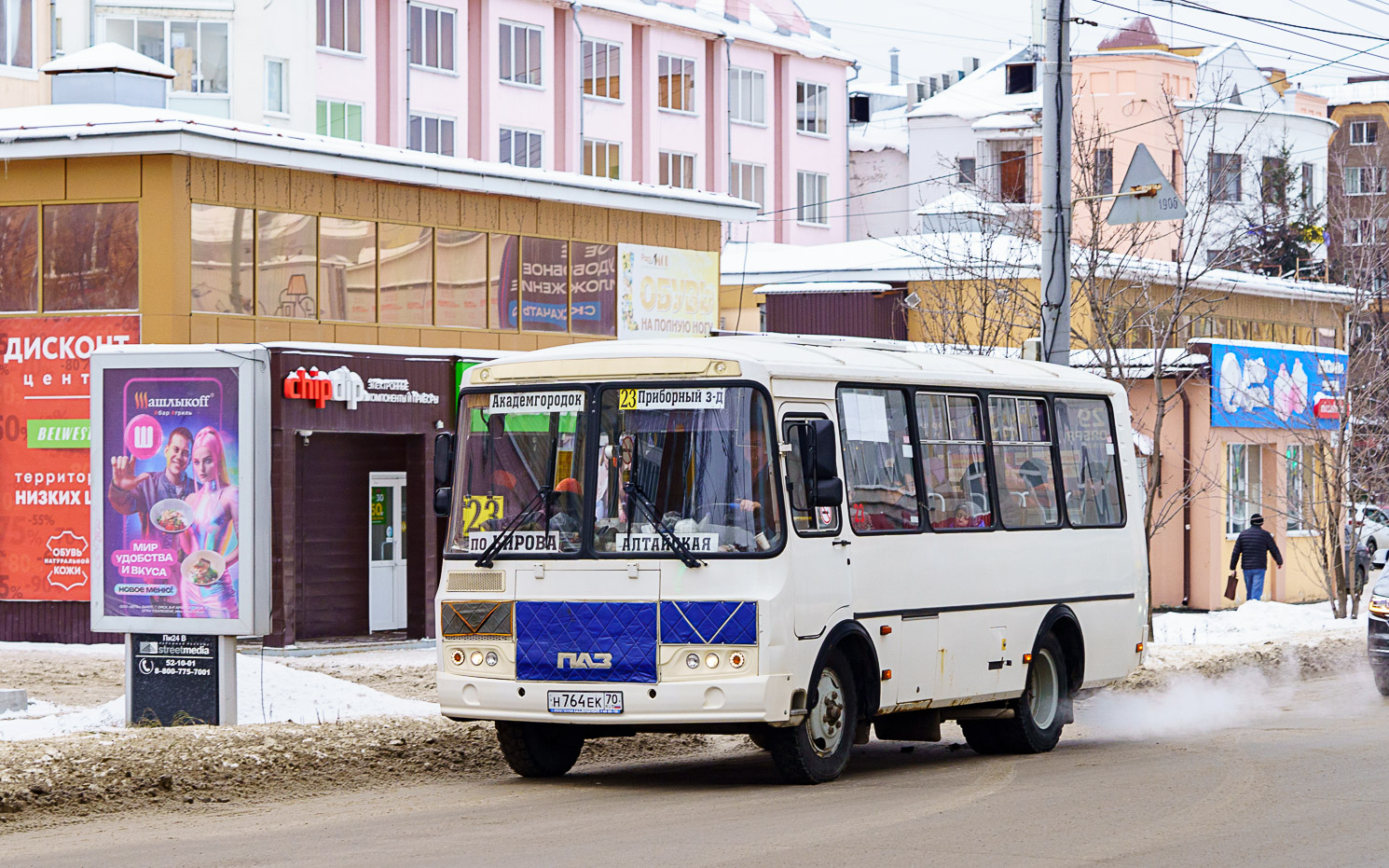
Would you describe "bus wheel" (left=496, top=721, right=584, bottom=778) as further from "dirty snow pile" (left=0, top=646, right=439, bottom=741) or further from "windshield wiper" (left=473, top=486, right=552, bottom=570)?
"dirty snow pile" (left=0, top=646, right=439, bottom=741)

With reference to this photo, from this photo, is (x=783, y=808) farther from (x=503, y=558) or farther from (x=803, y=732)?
(x=503, y=558)

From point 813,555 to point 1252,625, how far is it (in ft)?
62.0

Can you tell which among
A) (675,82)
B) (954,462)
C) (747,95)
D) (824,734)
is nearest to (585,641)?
(824,734)

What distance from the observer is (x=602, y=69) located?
63281 mm

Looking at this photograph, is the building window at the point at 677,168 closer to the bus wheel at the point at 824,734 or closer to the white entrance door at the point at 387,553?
the white entrance door at the point at 387,553

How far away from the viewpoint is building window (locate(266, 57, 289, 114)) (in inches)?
2084

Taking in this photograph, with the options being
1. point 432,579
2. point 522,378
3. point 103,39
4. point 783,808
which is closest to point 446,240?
point 432,579

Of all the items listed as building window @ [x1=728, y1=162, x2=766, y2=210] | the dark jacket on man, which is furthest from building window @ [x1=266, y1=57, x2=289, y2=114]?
the dark jacket on man

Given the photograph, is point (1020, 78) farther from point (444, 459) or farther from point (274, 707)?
point (444, 459)

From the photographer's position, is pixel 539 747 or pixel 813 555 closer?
pixel 813 555

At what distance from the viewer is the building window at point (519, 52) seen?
60344 mm

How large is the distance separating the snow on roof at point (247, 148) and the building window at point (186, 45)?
23592mm

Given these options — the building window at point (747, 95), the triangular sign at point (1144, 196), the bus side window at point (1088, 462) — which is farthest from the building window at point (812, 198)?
the bus side window at point (1088, 462)

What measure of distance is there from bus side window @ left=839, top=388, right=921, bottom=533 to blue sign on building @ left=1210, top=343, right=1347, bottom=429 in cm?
2336
